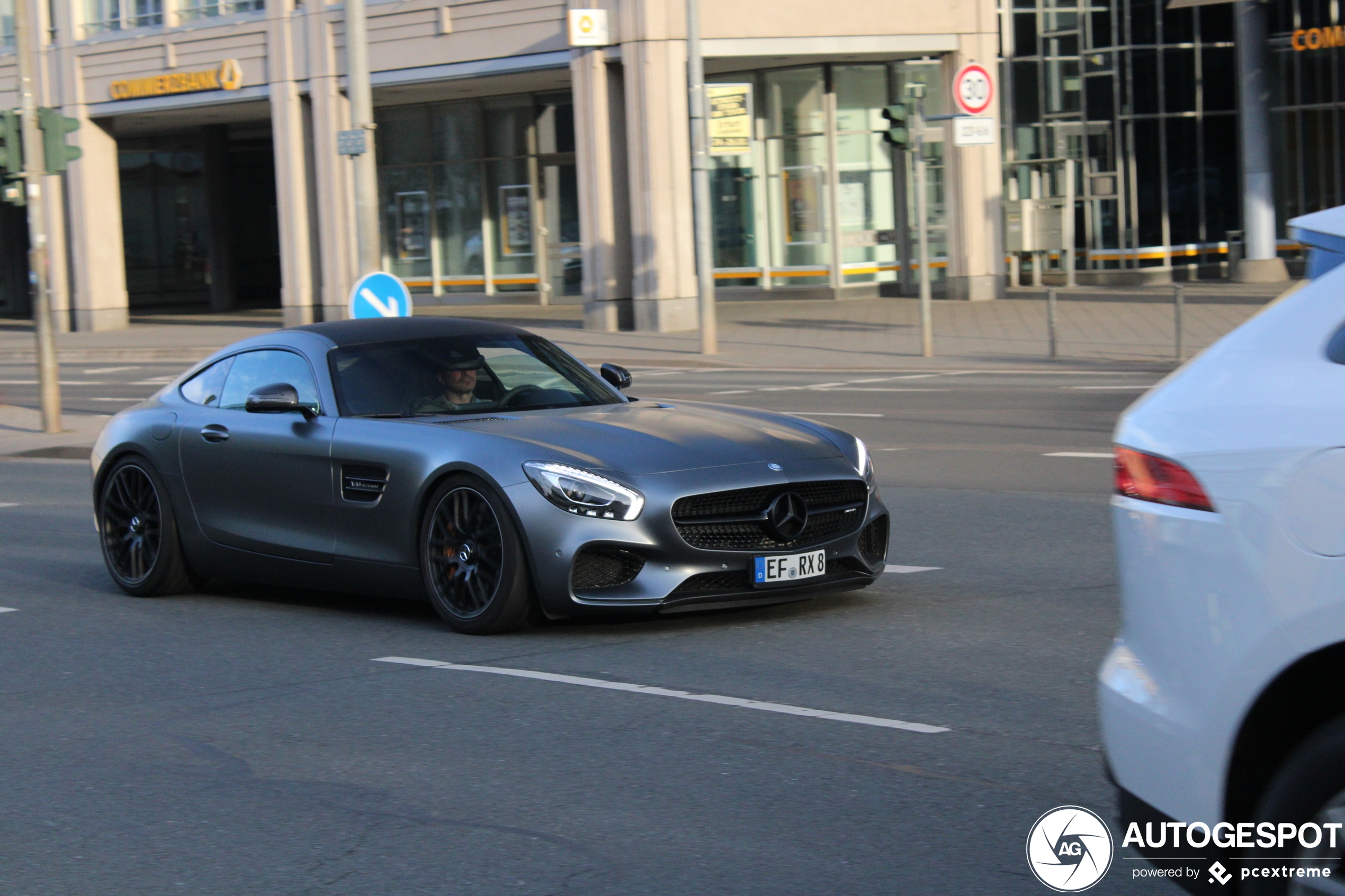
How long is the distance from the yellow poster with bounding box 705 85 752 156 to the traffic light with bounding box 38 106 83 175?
10.4 meters

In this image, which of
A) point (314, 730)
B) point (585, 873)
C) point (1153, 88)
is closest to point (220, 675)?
point (314, 730)

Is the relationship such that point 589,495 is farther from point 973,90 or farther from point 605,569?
point 973,90

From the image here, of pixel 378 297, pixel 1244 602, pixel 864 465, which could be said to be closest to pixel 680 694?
pixel 864 465

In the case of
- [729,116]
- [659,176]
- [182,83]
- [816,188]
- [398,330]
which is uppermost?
[182,83]

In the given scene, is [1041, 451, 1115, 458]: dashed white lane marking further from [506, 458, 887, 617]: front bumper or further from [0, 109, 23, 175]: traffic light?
[0, 109, 23, 175]: traffic light

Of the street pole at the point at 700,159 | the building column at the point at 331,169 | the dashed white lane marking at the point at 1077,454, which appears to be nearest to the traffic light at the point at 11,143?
the street pole at the point at 700,159

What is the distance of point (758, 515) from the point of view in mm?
7348

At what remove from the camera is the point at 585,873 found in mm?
4441

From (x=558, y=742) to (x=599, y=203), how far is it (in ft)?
83.0

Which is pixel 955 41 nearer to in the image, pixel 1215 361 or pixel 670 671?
pixel 670 671

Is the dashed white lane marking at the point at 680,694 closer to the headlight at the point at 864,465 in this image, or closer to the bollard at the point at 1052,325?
the headlight at the point at 864,465

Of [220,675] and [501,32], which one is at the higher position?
[501,32]

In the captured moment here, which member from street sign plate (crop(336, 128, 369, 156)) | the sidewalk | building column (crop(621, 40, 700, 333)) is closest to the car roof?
street sign plate (crop(336, 128, 369, 156))

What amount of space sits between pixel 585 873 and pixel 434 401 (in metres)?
4.07
